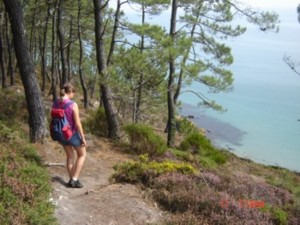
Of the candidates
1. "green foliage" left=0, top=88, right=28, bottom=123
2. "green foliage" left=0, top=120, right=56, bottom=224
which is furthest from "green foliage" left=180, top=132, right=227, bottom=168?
"green foliage" left=0, top=120, right=56, bottom=224

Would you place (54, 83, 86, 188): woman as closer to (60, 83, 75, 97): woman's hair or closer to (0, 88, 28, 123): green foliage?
(60, 83, 75, 97): woman's hair

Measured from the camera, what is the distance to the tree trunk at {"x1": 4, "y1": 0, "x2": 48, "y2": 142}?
31.7 ft

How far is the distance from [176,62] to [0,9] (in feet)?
43.4

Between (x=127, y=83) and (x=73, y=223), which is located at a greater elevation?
(x=127, y=83)

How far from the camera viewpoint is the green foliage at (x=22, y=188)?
209 inches

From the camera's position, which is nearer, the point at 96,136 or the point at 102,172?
the point at 102,172

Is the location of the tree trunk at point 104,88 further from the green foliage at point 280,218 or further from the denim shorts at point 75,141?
the green foliage at point 280,218

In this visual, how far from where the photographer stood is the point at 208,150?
15.4 meters

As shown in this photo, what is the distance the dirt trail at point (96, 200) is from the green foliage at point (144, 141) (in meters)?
2.40

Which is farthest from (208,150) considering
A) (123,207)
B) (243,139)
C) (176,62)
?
(243,139)

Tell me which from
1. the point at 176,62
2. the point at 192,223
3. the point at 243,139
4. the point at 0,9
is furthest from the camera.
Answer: the point at 243,139

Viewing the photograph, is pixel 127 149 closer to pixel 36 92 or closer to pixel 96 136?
pixel 96 136

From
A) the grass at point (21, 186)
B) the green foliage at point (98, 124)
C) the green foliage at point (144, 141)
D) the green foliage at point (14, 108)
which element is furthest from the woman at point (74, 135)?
the green foliage at point (98, 124)

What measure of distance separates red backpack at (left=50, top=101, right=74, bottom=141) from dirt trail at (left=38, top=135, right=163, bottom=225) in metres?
0.86
